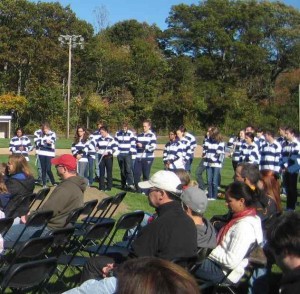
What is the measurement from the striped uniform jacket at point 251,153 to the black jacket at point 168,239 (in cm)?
908

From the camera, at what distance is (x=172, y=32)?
6294cm

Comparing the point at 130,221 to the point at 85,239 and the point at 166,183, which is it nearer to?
the point at 85,239

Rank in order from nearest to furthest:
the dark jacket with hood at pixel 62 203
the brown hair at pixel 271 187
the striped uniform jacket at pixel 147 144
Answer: the dark jacket with hood at pixel 62 203
the brown hair at pixel 271 187
the striped uniform jacket at pixel 147 144

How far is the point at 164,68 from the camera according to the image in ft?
183

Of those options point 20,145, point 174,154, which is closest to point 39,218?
point 174,154

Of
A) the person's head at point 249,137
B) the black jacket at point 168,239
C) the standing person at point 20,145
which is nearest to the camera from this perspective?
the black jacket at point 168,239

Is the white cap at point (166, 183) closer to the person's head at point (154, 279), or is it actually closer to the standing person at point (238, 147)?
the person's head at point (154, 279)

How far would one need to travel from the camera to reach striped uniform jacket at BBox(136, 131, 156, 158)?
14.6 meters

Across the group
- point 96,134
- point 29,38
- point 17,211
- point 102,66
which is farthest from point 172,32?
point 17,211

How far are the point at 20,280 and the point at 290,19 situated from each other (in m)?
62.9

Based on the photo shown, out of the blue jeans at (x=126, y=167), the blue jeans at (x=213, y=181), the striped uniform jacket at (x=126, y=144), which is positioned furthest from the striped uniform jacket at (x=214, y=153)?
the blue jeans at (x=126, y=167)

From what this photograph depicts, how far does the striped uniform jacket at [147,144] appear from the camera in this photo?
14.6 m

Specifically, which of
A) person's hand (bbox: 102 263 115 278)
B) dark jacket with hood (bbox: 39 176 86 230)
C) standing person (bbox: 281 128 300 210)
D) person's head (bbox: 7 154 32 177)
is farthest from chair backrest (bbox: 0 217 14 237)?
standing person (bbox: 281 128 300 210)

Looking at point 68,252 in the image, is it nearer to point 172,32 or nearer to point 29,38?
point 29,38
